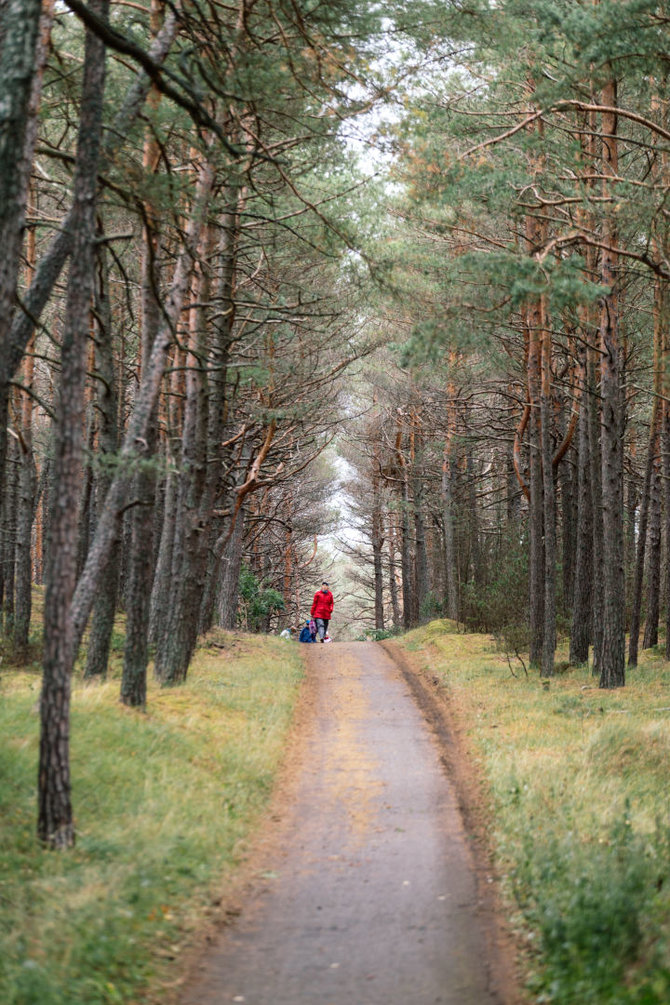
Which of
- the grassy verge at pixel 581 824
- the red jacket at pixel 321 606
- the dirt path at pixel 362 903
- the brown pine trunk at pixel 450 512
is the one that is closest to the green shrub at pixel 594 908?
the grassy verge at pixel 581 824

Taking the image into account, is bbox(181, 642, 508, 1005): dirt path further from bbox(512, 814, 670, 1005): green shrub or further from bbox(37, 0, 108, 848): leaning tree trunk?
bbox(37, 0, 108, 848): leaning tree trunk

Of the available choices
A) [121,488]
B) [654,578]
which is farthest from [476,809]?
[654,578]

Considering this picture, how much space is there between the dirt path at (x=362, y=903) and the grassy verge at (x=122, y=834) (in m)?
0.40

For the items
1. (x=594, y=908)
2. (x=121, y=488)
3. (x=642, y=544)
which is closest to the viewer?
(x=594, y=908)

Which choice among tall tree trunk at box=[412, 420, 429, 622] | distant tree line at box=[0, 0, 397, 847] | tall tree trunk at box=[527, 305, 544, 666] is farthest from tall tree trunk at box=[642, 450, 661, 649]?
distant tree line at box=[0, 0, 397, 847]

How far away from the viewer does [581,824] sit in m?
7.62

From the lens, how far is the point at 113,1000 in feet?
15.5

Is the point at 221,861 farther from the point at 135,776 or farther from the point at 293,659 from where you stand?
the point at 293,659

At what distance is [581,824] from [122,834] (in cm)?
369

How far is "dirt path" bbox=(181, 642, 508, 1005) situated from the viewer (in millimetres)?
5235

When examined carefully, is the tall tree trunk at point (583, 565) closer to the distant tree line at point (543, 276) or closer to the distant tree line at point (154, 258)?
the distant tree line at point (543, 276)

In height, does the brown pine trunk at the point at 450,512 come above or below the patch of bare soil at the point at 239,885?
above

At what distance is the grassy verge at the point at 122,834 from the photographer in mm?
4988

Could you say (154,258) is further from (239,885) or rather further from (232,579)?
(232,579)
